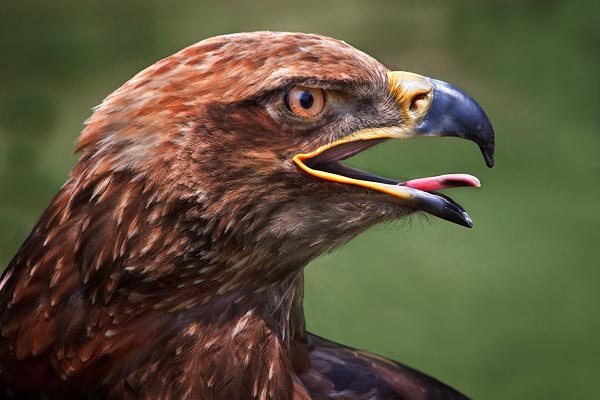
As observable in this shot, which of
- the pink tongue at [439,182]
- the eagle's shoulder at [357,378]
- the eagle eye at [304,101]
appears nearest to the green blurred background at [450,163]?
the eagle's shoulder at [357,378]

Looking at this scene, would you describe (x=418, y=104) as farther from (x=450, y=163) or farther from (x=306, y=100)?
(x=450, y=163)

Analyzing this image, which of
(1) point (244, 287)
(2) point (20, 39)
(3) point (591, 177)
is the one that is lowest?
(3) point (591, 177)

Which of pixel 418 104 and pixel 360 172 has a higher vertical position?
pixel 418 104

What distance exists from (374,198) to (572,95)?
4.39 m

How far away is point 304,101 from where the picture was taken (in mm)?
1743

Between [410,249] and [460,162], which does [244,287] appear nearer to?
[410,249]

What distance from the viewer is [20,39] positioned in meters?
5.59

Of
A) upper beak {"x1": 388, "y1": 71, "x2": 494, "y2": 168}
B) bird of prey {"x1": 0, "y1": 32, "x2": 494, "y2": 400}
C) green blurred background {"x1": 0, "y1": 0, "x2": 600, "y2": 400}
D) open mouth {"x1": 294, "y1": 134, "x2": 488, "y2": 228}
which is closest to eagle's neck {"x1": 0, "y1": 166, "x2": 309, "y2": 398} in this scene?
bird of prey {"x1": 0, "y1": 32, "x2": 494, "y2": 400}

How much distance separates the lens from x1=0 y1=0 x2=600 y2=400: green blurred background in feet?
13.7

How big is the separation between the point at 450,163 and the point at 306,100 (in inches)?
133

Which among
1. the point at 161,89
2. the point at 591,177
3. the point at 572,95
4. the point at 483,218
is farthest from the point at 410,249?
the point at 161,89

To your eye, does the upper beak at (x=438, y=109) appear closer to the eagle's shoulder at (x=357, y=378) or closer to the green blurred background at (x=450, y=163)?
the eagle's shoulder at (x=357, y=378)

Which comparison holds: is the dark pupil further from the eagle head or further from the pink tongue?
the pink tongue

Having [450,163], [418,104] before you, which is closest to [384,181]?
[418,104]
